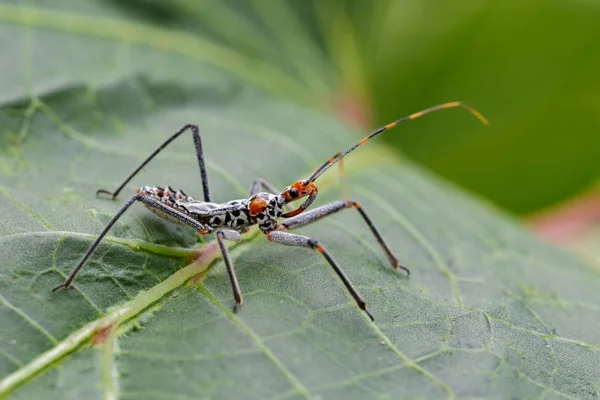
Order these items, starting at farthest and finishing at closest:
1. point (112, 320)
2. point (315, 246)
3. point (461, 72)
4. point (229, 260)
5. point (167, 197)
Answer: point (461, 72) < point (167, 197) < point (315, 246) < point (229, 260) < point (112, 320)

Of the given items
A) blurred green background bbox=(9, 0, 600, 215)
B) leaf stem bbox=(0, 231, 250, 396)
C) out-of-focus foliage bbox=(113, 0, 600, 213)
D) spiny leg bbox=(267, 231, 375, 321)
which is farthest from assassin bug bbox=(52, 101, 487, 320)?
out-of-focus foliage bbox=(113, 0, 600, 213)

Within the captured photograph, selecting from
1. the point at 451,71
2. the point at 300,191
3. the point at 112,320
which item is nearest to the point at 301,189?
the point at 300,191

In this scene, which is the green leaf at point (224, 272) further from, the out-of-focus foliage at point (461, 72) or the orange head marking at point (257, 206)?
the out-of-focus foliage at point (461, 72)

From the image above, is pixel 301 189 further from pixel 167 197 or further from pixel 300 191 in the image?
pixel 167 197

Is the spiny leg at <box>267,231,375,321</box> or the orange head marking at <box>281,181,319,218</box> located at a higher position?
the orange head marking at <box>281,181,319,218</box>

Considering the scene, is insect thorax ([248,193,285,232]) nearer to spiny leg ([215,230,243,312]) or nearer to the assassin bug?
the assassin bug

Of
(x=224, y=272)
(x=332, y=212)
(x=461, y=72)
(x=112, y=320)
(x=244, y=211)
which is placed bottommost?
(x=112, y=320)
